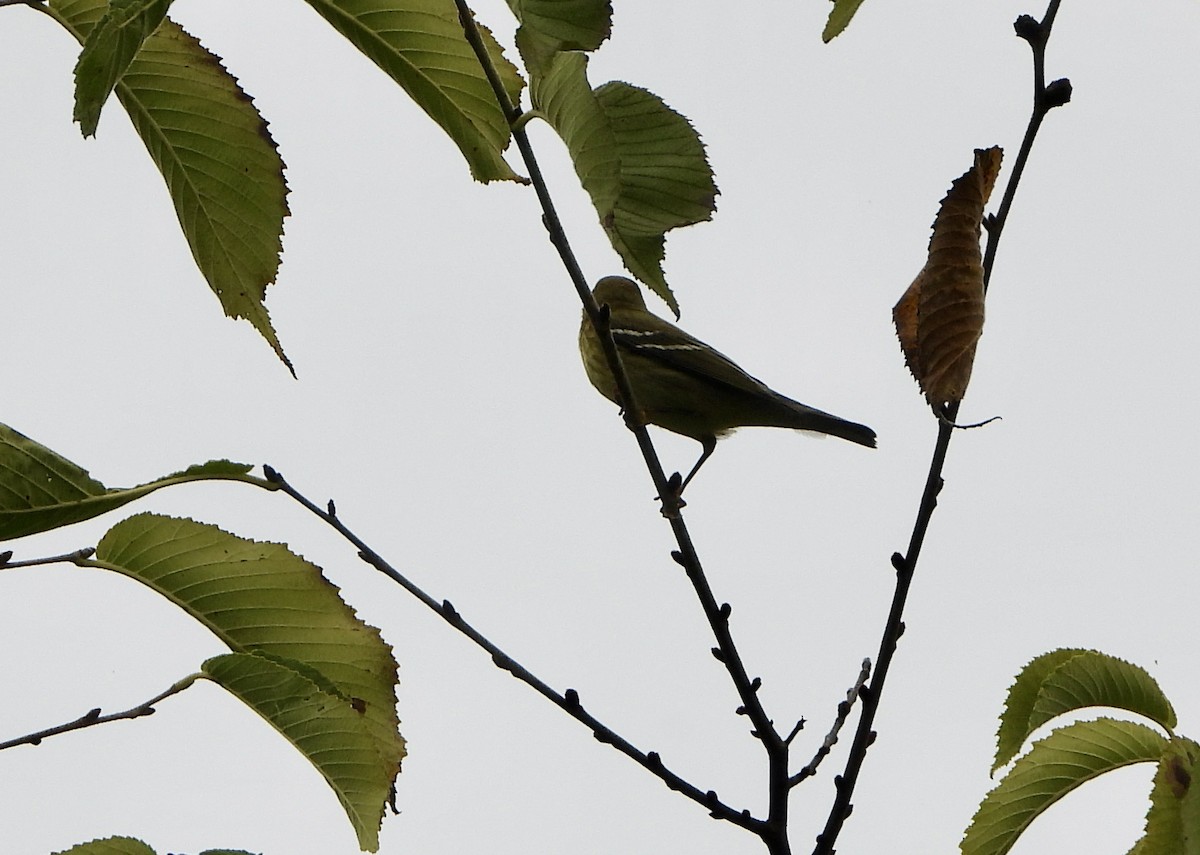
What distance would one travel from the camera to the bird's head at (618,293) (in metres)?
8.20

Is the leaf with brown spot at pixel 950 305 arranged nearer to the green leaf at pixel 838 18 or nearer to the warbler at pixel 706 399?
the green leaf at pixel 838 18

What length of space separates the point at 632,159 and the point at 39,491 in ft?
3.01

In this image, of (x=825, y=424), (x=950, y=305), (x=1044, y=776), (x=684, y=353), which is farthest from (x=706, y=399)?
(x=950, y=305)

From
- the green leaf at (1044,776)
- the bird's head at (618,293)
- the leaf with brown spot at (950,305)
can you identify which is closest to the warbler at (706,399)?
the bird's head at (618,293)

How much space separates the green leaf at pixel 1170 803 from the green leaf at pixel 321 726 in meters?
1.14

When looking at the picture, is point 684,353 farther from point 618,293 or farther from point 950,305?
point 950,305

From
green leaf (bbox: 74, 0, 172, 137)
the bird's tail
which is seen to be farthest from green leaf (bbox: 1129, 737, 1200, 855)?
the bird's tail

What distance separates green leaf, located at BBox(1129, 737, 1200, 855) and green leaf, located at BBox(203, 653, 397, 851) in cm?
114

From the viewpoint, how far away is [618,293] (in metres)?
8.28

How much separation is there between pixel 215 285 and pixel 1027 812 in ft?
5.29

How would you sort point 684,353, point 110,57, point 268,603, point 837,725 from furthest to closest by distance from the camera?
point 684,353
point 837,725
point 268,603
point 110,57

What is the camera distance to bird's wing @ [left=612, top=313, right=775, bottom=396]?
6.96m

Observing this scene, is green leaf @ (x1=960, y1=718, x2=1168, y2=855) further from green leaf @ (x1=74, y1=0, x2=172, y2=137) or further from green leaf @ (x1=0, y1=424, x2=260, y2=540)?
green leaf @ (x1=74, y1=0, x2=172, y2=137)

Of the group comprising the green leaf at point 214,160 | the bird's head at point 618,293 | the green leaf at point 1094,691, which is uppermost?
the bird's head at point 618,293
